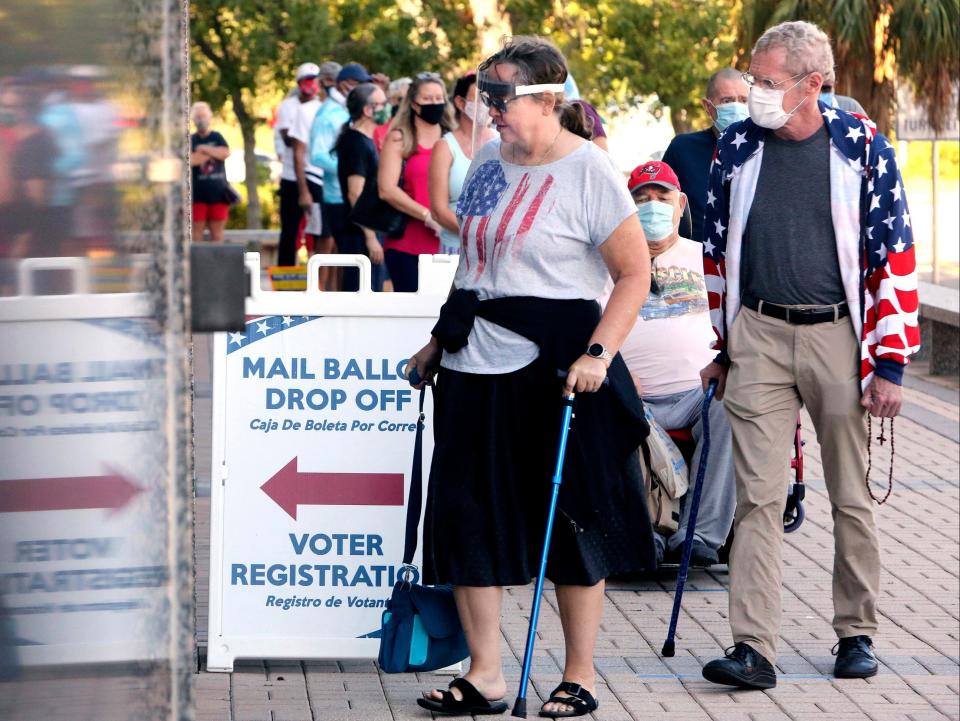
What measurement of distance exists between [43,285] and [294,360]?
3.43 m

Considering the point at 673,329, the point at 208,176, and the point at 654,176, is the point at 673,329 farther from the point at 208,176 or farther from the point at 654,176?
the point at 208,176

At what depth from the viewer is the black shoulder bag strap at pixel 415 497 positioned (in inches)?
191

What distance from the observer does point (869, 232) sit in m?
4.89

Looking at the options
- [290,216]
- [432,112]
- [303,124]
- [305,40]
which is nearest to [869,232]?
[432,112]

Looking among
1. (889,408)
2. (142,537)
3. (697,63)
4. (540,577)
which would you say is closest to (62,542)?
(142,537)

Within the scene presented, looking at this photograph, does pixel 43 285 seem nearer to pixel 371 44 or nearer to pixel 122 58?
pixel 122 58

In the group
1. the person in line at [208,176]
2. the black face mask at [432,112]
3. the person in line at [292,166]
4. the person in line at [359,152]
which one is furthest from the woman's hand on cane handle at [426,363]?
the person in line at [208,176]

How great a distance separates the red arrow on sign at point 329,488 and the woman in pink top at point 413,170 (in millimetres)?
4040

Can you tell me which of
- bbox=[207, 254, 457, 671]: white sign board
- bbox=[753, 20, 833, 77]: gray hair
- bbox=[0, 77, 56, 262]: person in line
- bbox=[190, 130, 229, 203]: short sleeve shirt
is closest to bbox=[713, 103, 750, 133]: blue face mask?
bbox=[753, 20, 833, 77]: gray hair

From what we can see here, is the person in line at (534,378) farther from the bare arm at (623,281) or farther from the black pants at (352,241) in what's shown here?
the black pants at (352,241)

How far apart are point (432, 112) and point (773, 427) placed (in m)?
4.74

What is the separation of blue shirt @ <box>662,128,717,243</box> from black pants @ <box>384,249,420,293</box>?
211 cm

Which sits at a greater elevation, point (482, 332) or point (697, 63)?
point (697, 63)

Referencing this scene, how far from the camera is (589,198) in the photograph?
451 cm
